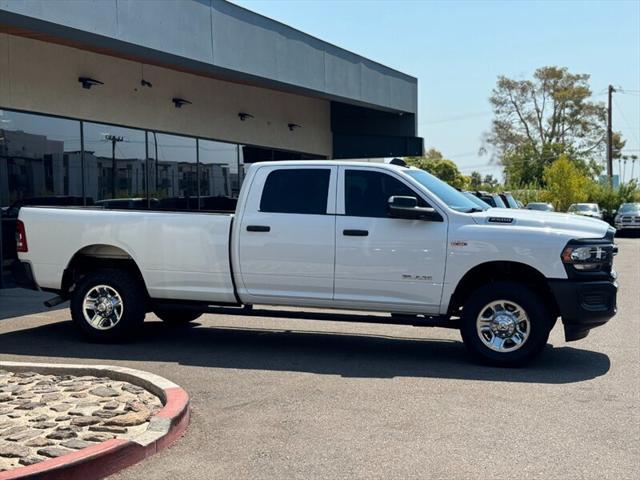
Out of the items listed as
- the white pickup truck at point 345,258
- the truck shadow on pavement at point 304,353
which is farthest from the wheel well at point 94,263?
the truck shadow on pavement at point 304,353

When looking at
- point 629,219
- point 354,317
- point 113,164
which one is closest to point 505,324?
point 354,317

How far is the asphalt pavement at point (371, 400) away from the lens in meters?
5.09

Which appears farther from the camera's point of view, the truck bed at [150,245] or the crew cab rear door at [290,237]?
the truck bed at [150,245]

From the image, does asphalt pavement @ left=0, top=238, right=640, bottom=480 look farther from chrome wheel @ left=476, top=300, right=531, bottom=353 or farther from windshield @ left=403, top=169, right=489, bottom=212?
windshield @ left=403, top=169, right=489, bottom=212

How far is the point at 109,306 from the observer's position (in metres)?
9.00

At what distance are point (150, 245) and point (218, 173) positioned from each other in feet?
34.0

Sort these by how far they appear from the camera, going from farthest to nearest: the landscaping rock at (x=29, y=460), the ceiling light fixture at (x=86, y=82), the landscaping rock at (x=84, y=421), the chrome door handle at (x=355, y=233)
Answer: the ceiling light fixture at (x=86, y=82), the chrome door handle at (x=355, y=233), the landscaping rock at (x=84, y=421), the landscaping rock at (x=29, y=460)

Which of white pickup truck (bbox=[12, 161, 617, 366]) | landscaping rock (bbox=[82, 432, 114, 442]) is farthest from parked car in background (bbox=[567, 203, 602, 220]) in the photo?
landscaping rock (bbox=[82, 432, 114, 442])

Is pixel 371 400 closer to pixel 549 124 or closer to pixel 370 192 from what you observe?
pixel 370 192

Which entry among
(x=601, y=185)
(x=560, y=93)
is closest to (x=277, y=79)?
(x=601, y=185)

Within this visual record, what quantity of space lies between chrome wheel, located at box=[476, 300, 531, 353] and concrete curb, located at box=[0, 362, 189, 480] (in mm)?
3283

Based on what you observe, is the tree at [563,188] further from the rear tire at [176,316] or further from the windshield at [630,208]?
the rear tire at [176,316]

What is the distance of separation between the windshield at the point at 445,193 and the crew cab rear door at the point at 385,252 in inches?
10.3

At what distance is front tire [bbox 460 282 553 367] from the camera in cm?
782
